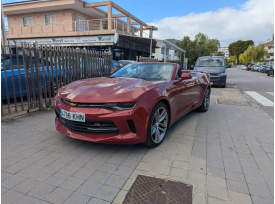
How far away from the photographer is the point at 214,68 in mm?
12430

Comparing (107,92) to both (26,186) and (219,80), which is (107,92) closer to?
(26,186)

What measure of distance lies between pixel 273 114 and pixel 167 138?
13.8ft

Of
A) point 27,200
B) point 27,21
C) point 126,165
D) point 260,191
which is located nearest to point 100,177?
point 126,165

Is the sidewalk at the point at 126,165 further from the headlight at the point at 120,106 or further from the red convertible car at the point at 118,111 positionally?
the headlight at the point at 120,106

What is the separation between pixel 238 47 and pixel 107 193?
4684 inches

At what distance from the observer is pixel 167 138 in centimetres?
369

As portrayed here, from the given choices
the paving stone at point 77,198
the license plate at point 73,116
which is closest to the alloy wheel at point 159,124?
the license plate at point 73,116

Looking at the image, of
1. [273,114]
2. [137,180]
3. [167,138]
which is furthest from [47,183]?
[273,114]

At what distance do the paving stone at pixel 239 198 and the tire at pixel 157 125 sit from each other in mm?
1301

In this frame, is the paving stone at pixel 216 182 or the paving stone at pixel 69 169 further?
the paving stone at pixel 69 169

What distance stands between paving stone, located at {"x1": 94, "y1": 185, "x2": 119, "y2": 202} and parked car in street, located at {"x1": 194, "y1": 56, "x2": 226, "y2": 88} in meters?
10.9

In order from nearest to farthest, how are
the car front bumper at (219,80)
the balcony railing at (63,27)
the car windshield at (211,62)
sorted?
the car front bumper at (219,80)
the car windshield at (211,62)
the balcony railing at (63,27)

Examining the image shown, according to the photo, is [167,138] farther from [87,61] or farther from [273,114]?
[87,61]

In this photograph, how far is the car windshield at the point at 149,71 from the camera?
388 centimetres
